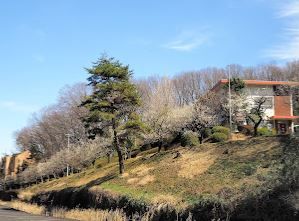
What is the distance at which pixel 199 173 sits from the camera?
107ft

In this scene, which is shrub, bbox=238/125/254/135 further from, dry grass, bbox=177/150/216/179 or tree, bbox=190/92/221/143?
dry grass, bbox=177/150/216/179

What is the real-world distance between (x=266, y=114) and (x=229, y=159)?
33.8 meters

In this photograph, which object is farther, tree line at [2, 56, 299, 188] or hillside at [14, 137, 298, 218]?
tree line at [2, 56, 299, 188]

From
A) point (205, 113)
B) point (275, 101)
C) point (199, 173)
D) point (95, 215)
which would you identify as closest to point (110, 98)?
point (199, 173)

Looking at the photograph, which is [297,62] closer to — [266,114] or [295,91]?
[266,114]

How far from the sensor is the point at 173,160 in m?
39.6

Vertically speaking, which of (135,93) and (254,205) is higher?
(135,93)

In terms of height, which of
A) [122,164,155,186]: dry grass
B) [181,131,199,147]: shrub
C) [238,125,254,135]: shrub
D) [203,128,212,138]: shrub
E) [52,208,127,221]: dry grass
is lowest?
[52,208,127,221]: dry grass

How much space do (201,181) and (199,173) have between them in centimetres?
226

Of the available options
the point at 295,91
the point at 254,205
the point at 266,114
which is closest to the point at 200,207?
the point at 254,205

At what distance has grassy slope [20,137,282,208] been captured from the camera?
2700cm

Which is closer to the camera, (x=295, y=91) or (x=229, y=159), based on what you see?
(x=229, y=159)

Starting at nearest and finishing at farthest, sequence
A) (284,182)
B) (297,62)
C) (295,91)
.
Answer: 1. (284,182)
2. (295,91)
3. (297,62)

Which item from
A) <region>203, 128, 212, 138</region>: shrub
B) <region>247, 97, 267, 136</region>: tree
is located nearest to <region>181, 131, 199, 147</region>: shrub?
<region>203, 128, 212, 138</region>: shrub
